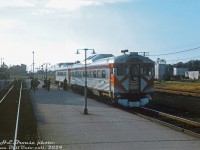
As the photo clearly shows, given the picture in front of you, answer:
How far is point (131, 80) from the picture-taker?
22.5 meters

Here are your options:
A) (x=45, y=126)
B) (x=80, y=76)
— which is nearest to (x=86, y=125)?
(x=45, y=126)

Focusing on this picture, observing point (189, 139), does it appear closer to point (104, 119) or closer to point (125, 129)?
point (125, 129)

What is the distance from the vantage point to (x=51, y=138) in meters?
12.6

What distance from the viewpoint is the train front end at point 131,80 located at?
72.9ft

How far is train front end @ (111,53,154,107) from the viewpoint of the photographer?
2222 cm

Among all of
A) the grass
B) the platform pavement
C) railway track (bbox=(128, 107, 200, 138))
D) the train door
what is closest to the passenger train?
the train door

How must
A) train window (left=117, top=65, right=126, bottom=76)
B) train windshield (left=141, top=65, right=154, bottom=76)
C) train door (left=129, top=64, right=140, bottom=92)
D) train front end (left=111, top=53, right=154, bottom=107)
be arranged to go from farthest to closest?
train windshield (left=141, top=65, right=154, bottom=76)
train door (left=129, top=64, right=140, bottom=92)
train window (left=117, top=65, right=126, bottom=76)
train front end (left=111, top=53, right=154, bottom=107)

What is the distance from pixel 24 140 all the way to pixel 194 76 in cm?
8382

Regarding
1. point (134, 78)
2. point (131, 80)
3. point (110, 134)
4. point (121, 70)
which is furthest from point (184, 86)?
point (110, 134)

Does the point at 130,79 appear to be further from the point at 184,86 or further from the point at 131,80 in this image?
the point at 184,86

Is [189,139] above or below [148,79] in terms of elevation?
below

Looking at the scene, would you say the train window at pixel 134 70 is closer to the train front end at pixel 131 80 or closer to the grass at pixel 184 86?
the train front end at pixel 131 80

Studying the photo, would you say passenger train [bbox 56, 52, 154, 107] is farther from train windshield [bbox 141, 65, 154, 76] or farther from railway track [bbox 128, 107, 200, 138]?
railway track [bbox 128, 107, 200, 138]

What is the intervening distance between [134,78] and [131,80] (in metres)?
0.24
